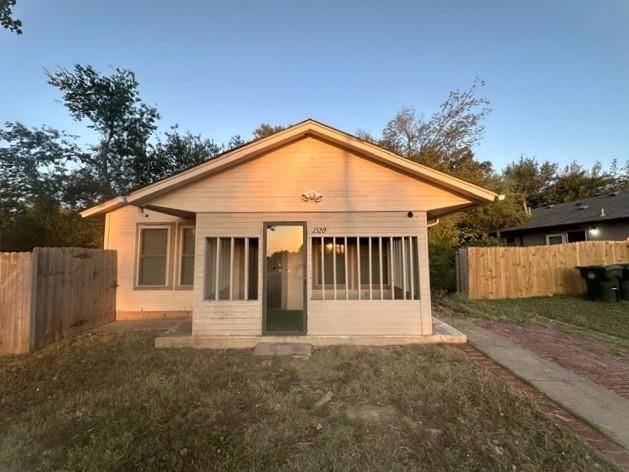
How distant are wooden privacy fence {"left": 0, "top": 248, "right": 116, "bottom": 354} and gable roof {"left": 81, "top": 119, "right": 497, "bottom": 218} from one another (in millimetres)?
1956

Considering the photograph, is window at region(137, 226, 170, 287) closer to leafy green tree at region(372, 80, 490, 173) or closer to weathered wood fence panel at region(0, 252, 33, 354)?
weathered wood fence panel at region(0, 252, 33, 354)

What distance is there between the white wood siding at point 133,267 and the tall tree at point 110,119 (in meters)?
8.97

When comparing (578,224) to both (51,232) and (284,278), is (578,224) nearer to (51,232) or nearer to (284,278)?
(284,278)

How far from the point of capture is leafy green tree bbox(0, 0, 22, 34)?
25.6ft

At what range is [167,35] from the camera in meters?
9.59

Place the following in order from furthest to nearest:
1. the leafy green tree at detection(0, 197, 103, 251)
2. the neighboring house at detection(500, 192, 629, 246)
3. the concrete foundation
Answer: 1. the neighboring house at detection(500, 192, 629, 246)
2. the leafy green tree at detection(0, 197, 103, 251)
3. the concrete foundation

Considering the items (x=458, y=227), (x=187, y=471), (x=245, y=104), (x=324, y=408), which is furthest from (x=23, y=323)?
(x=458, y=227)

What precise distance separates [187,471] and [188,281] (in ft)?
21.1

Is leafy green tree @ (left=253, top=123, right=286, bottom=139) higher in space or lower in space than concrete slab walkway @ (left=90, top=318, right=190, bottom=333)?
higher

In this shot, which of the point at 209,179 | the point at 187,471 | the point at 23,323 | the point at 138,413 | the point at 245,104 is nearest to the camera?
the point at 187,471

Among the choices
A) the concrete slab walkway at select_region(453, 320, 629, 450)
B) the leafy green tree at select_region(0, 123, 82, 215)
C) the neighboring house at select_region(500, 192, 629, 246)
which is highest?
the leafy green tree at select_region(0, 123, 82, 215)

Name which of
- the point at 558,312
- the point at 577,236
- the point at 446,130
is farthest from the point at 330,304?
the point at 577,236

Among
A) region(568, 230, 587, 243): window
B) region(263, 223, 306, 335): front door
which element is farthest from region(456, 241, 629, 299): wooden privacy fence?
region(263, 223, 306, 335): front door

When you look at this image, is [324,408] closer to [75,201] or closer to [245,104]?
[245,104]
